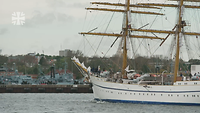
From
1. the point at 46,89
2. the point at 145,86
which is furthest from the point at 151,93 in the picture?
the point at 46,89

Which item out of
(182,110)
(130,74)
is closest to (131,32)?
(130,74)

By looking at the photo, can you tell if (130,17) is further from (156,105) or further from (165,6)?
(156,105)

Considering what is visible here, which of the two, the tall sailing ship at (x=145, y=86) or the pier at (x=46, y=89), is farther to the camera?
the pier at (x=46, y=89)

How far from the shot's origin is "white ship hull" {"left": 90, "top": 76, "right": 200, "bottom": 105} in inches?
3000

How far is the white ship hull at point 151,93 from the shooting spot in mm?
76188

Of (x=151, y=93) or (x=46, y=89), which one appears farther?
(x=46, y=89)

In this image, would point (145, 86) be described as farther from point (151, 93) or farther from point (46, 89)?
point (46, 89)

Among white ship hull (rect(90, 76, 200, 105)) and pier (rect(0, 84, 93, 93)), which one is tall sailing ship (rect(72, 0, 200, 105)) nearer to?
white ship hull (rect(90, 76, 200, 105))

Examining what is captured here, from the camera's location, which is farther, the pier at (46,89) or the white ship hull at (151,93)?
the pier at (46,89)

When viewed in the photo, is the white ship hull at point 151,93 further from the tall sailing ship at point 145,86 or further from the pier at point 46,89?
the pier at point 46,89

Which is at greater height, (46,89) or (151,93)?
(46,89)

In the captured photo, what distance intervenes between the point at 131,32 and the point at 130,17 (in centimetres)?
297

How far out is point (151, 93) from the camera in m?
80.1

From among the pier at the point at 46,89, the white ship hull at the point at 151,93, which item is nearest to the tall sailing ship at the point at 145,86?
the white ship hull at the point at 151,93
